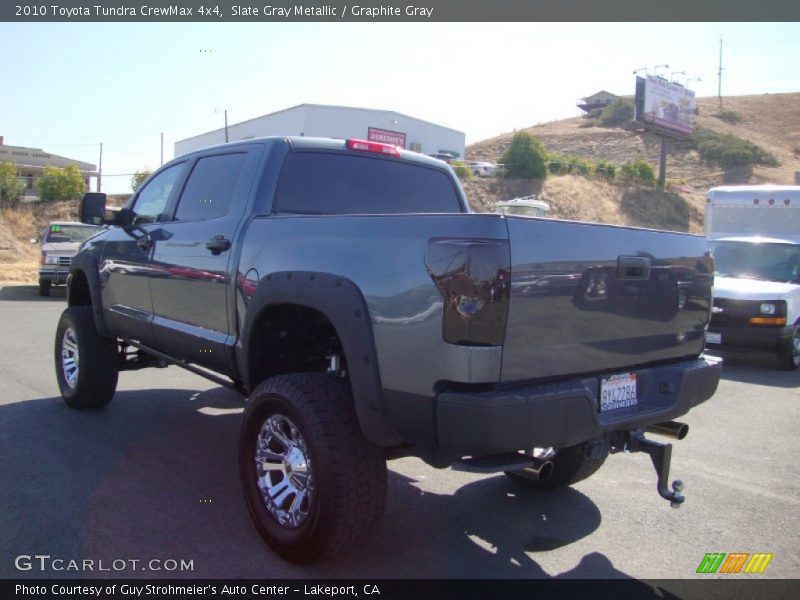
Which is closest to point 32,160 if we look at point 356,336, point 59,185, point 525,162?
point 59,185

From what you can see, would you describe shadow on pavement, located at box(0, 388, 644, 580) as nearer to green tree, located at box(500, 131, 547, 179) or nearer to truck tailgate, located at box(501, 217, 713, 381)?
truck tailgate, located at box(501, 217, 713, 381)

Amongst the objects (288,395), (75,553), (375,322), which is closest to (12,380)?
(75,553)

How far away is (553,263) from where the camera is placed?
2979 millimetres

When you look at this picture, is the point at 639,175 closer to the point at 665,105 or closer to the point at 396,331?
the point at 665,105

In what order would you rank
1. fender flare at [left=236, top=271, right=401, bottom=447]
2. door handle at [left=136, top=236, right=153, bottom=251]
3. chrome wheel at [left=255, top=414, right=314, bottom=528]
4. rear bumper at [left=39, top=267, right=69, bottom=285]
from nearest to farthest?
fender flare at [left=236, top=271, right=401, bottom=447]
chrome wheel at [left=255, top=414, right=314, bottom=528]
door handle at [left=136, top=236, right=153, bottom=251]
rear bumper at [left=39, top=267, right=69, bottom=285]

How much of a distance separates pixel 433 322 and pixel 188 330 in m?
2.26

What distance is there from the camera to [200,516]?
3.96 m

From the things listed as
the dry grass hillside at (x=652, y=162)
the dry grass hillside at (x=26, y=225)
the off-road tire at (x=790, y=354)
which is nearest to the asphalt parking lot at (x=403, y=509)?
the off-road tire at (x=790, y=354)

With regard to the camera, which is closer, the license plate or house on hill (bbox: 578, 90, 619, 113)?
the license plate

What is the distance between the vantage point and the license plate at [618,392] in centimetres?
321

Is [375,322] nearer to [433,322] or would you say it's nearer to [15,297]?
[433,322]

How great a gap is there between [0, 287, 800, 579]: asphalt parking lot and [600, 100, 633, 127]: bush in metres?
78.2

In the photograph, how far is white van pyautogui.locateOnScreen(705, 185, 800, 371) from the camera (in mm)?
9312

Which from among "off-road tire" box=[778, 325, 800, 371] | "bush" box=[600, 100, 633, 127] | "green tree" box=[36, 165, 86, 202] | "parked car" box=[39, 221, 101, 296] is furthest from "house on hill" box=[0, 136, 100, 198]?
"bush" box=[600, 100, 633, 127]
